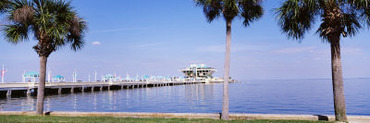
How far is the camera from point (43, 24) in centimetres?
1174

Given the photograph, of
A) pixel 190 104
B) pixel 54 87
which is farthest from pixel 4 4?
pixel 54 87

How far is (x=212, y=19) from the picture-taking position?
12.2 meters

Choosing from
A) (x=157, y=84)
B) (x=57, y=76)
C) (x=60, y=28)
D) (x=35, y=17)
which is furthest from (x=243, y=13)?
(x=157, y=84)

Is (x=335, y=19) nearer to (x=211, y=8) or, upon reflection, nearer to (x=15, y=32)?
(x=211, y=8)

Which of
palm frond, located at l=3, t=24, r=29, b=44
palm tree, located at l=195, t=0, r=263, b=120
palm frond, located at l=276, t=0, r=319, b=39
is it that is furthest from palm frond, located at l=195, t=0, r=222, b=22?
palm frond, located at l=3, t=24, r=29, b=44

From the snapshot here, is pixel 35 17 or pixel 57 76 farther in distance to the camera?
pixel 57 76

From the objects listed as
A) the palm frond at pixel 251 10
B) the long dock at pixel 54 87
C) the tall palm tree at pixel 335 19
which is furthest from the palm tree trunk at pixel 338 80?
the long dock at pixel 54 87

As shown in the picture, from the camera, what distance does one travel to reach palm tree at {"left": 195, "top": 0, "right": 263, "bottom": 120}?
36.4ft

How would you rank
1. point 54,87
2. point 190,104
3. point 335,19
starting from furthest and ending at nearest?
point 54,87 → point 190,104 → point 335,19

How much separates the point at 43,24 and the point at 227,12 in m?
7.60

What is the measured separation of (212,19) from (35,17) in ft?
24.7

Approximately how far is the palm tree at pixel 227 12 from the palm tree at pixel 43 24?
5.76 meters

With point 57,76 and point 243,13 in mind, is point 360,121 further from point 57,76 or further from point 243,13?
point 57,76

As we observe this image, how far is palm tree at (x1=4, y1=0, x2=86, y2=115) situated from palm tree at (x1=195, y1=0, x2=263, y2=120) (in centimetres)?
576
